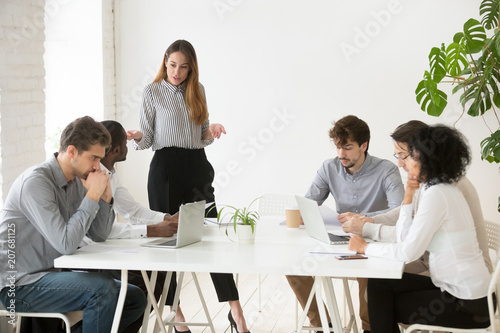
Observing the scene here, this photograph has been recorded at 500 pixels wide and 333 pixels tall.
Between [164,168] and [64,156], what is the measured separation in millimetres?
1161

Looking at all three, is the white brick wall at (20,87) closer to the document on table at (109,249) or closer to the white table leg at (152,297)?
the document on table at (109,249)

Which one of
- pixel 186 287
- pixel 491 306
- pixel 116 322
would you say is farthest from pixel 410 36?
pixel 116 322

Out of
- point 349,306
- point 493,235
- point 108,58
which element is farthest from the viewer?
point 108,58

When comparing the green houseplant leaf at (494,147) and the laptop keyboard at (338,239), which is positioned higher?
the green houseplant leaf at (494,147)

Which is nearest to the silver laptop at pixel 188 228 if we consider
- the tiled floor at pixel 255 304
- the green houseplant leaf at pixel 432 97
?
the tiled floor at pixel 255 304

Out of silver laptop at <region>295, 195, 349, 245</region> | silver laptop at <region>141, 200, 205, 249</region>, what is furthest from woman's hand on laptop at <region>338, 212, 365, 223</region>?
silver laptop at <region>141, 200, 205, 249</region>

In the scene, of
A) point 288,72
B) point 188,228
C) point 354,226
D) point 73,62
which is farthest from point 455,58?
point 73,62

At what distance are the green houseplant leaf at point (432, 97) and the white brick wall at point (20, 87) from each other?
279 centimetres

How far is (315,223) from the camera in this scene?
3.01 m

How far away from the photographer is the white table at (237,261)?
2514 millimetres

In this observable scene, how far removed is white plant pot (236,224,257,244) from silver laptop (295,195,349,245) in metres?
0.29

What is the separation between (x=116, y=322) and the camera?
2703 millimetres

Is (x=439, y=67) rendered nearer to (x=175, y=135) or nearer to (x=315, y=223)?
(x=175, y=135)

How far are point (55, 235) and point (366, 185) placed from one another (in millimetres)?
1884
